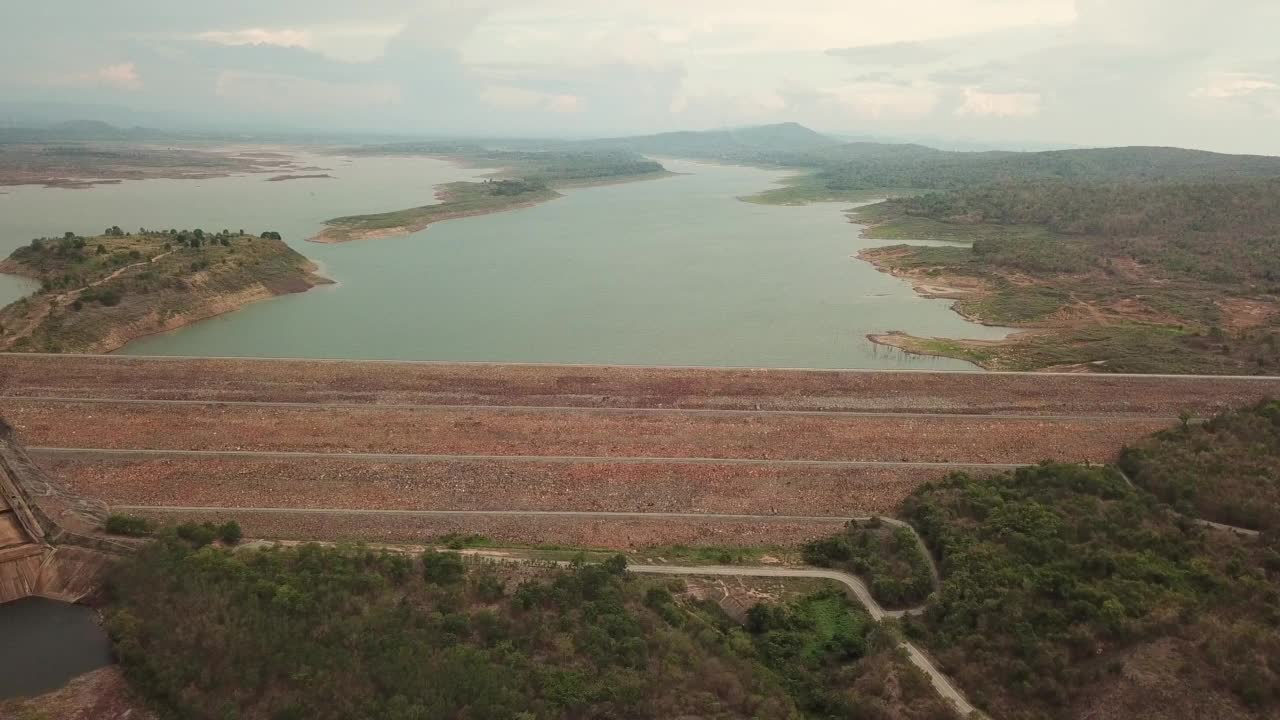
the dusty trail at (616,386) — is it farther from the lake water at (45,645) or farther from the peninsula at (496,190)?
the peninsula at (496,190)

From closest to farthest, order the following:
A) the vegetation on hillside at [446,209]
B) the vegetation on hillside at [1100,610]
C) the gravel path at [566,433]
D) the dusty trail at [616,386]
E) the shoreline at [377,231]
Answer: the vegetation on hillside at [1100,610], the gravel path at [566,433], the dusty trail at [616,386], the shoreline at [377,231], the vegetation on hillside at [446,209]

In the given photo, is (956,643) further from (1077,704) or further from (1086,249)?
(1086,249)

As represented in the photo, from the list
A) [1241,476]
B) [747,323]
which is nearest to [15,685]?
[1241,476]

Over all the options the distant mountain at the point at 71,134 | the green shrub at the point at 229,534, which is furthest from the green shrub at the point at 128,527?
the distant mountain at the point at 71,134

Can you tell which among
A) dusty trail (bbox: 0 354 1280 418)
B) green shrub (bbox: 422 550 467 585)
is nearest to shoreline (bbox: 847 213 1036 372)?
dusty trail (bbox: 0 354 1280 418)

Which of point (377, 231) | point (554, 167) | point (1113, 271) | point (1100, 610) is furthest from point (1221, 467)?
point (554, 167)

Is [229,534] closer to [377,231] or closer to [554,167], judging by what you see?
[377,231]

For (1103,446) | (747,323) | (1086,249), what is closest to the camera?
(1103,446)
